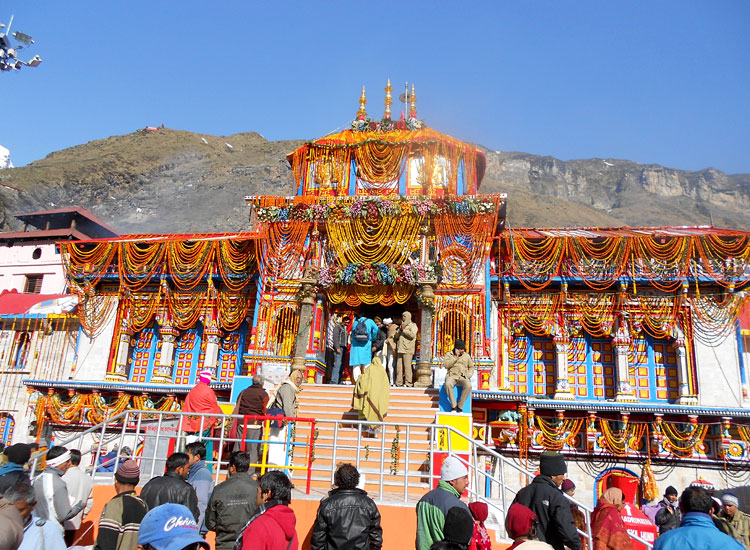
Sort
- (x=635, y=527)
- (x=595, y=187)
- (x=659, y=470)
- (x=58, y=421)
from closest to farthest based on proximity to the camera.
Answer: (x=635, y=527) < (x=659, y=470) < (x=58, y=421) < (x=595, y=187)

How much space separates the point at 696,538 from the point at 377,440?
8.76 metres

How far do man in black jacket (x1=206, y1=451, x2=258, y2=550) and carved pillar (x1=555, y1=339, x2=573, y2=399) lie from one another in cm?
1542

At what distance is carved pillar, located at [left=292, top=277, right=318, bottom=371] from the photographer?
19.3 meters

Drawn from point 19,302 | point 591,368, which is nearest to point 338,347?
point 591,368

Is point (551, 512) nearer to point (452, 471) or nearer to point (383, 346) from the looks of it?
point (452, 471)

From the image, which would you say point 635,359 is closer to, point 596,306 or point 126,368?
point 596,306

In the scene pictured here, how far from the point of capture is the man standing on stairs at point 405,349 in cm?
1738

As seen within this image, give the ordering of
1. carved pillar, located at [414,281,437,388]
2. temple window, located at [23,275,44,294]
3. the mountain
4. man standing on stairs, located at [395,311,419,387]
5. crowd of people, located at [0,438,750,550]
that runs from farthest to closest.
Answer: the mountain < temple window, located at [23,275,44,294] < carved pillar, located at [414,281,437,388] < man standing on stairs, located at [395,311,419,387] < crowd of people, located at [0,438,750,550]

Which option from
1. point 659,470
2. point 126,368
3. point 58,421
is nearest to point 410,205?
point 659,470

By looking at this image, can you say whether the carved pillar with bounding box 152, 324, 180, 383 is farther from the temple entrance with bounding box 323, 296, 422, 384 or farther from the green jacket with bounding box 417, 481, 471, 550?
the green jacket with bounding box 417, 481, 471, 550

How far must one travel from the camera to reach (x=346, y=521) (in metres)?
5.77

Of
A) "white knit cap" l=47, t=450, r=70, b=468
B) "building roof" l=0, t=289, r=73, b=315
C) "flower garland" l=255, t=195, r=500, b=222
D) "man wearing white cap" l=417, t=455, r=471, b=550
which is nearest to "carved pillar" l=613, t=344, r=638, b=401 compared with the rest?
"flower garland" l=255, t=195, r=500, b=222

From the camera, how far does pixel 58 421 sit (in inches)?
A: 880

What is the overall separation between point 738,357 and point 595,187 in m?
103
